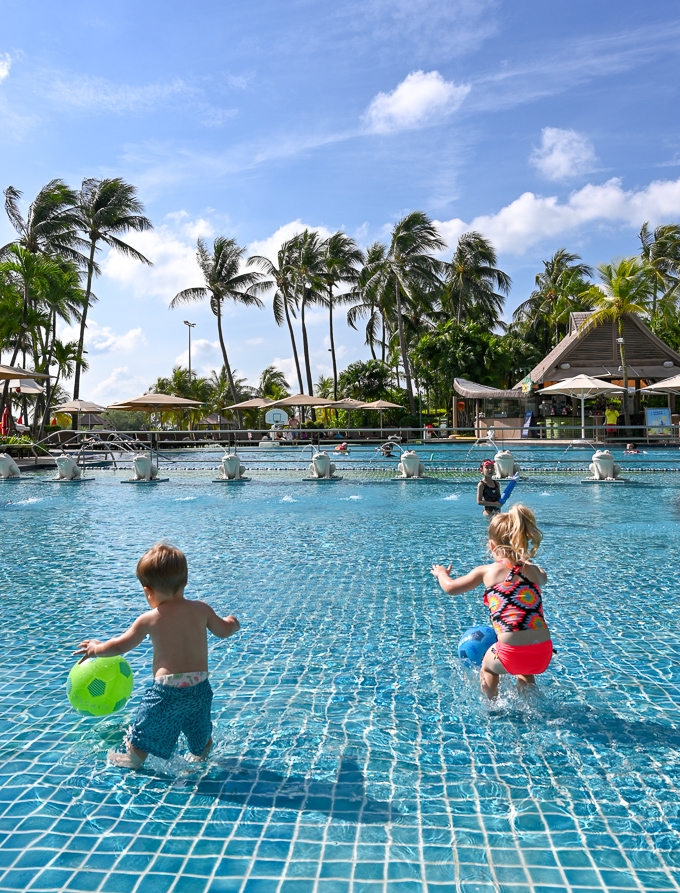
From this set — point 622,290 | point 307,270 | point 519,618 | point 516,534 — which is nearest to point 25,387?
point 307,270

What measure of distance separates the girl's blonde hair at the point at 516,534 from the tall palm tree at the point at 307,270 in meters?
39.6

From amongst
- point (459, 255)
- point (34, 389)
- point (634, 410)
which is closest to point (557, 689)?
point (34, 389)

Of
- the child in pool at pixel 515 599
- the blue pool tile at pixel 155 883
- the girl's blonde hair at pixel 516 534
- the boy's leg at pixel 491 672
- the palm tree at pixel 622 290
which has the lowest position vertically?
the blue pool tile at pixel 155 883

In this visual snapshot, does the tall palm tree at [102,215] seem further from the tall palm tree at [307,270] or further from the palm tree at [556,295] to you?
the palm tree at [556,295]

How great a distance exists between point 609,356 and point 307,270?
1859cm

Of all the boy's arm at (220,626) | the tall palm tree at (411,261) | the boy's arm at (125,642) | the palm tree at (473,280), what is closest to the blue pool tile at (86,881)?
the boy's arm at (125,642)

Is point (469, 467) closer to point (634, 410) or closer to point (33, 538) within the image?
point (33, 538)

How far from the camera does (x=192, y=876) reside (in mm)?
2631

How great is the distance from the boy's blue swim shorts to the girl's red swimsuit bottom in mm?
1501

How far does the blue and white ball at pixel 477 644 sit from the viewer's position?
414 centimetres

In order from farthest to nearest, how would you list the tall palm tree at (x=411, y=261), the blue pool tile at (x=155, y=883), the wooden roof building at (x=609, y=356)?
the tall palm tree at (x=411, y=261), the wooden roof building at (x=609, y=356), the blue pool tile at (x=155, y=883)

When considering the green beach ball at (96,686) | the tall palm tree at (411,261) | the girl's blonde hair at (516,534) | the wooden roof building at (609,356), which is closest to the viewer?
the green beach ball at (96,686)

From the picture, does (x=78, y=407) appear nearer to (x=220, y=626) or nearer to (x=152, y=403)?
(x=152, y=403)

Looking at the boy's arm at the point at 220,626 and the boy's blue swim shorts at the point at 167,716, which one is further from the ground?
the boy's arm at the point at 220,626
